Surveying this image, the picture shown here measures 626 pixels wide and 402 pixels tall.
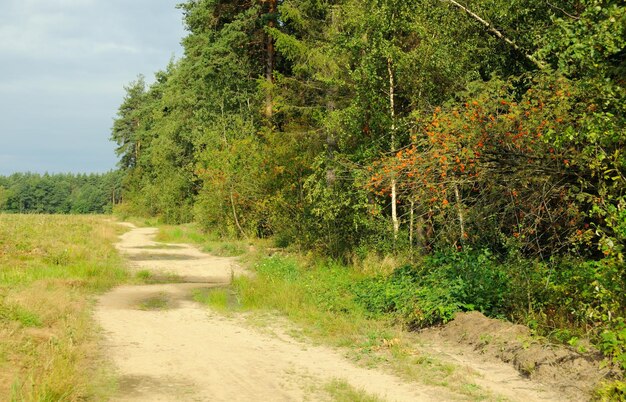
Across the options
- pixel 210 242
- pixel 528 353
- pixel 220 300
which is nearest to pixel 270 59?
pixel 210 242

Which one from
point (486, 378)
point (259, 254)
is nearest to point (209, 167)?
point (259, 254)

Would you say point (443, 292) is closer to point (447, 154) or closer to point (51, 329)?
point (447, 154)

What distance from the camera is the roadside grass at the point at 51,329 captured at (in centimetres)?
559

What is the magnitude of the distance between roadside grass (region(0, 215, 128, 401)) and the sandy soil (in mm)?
392

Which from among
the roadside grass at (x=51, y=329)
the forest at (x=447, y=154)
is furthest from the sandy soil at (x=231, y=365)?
the forest at (x=447, y=154)

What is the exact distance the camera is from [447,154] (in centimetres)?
912

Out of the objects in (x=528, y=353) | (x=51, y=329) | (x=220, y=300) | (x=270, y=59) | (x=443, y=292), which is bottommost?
(x=220, y=300)

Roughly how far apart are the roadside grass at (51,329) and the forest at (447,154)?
535 centimetres

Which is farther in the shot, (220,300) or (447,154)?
(220,300)

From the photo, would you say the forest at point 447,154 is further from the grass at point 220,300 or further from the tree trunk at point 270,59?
the grass at point 220,300

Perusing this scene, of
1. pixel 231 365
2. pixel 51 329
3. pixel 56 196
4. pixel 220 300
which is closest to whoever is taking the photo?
pixel 231 365

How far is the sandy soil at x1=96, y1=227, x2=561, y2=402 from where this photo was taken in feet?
19.9

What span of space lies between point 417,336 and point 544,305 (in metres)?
2.11

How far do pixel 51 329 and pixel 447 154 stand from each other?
23.6 feet
